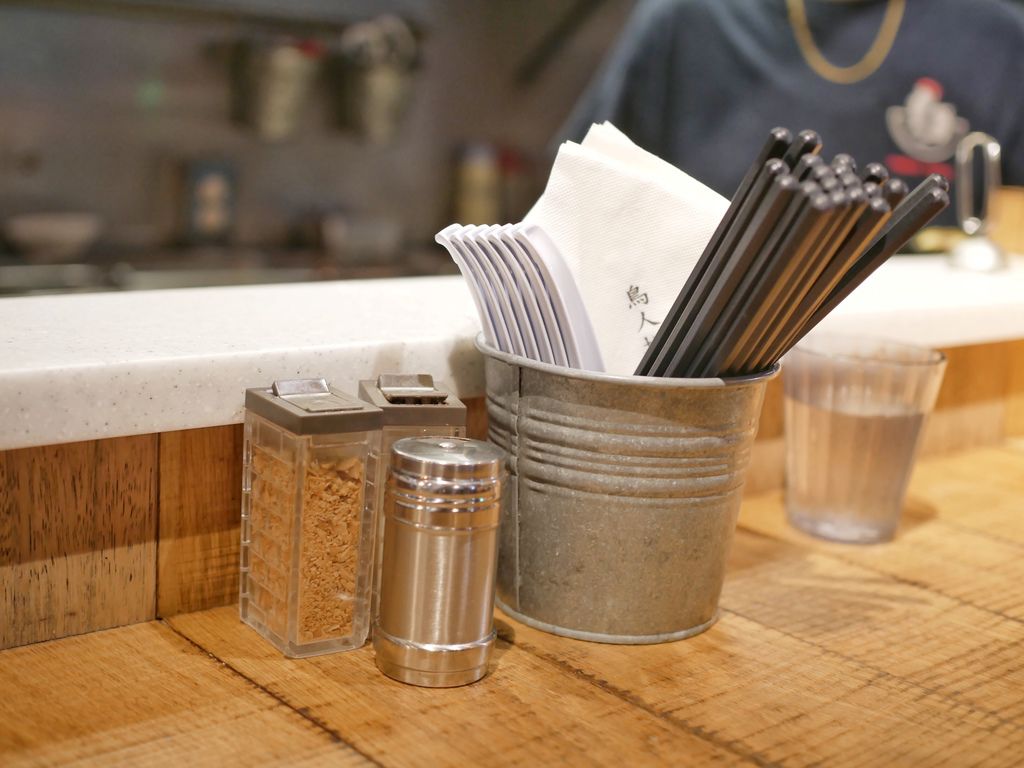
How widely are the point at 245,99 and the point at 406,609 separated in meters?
2.66

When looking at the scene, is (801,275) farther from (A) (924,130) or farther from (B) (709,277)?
(A) (924,130)

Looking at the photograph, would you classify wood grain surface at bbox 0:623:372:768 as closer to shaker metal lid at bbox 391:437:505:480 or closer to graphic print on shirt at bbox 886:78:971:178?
shaker metal lid at bbox 391:437:505:480

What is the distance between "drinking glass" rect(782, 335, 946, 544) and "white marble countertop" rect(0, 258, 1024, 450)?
12 cm

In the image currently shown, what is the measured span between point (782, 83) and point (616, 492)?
6.18 ft

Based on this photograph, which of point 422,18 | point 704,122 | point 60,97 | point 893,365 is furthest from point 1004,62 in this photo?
point 60,97

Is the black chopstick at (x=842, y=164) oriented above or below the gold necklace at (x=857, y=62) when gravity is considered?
below

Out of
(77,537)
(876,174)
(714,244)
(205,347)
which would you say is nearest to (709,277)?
(714,244)

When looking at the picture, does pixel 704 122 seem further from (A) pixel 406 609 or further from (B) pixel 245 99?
(A) pixel 406 609

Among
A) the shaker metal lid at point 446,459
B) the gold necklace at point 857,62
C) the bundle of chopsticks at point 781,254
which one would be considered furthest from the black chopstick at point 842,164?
the gold necklace at point 857,62

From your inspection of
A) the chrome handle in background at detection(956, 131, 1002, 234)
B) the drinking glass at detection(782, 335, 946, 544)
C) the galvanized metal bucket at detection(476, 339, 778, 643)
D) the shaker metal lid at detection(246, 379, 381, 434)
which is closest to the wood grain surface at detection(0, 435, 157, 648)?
the shaker metal lid at detection(246, 379, 381, 434)

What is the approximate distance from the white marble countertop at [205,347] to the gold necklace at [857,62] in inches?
52.7

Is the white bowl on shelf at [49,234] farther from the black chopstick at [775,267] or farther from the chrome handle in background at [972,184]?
the black chopstick at [775,267]

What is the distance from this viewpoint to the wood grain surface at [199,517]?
2.75 feet

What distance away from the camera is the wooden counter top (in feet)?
2.26
